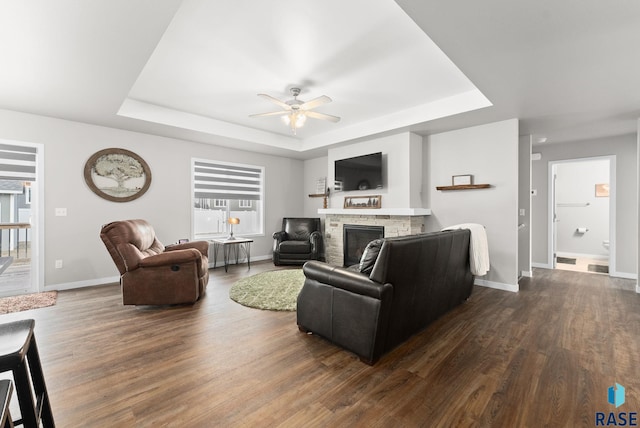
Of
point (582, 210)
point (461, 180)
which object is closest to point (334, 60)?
point (461, 180)

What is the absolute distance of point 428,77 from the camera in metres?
3.30

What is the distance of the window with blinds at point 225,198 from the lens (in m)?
A: 5.57

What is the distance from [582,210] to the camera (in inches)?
265

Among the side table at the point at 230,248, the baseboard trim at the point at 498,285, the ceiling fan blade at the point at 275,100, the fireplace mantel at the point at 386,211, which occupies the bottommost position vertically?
the baseboard trim at the point at 498,285

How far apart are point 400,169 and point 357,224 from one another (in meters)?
1.37

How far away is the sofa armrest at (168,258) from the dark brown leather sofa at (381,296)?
1.54 meters

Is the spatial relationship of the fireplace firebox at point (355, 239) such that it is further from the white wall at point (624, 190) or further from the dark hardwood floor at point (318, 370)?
the white wall at point (624, 190)

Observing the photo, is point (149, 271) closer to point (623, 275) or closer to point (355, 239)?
point (355, 239)

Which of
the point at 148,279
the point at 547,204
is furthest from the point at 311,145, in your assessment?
the point at 547,204

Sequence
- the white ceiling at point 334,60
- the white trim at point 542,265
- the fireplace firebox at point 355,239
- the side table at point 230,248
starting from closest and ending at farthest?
the white ceiling at point 334,60, the side table at point 230,248, the fireplace firebox at point 355,239, the white trim at point 542,265

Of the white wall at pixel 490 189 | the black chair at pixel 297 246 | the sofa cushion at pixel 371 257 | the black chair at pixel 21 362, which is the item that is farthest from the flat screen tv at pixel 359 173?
the black chair at pixel 21 362

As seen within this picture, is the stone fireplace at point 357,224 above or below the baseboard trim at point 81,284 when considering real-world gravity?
above

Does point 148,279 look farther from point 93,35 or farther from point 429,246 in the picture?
point 429,246

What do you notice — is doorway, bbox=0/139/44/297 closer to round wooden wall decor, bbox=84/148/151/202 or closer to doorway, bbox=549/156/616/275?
round wooden wall decor, bbox=84/148/151/202
